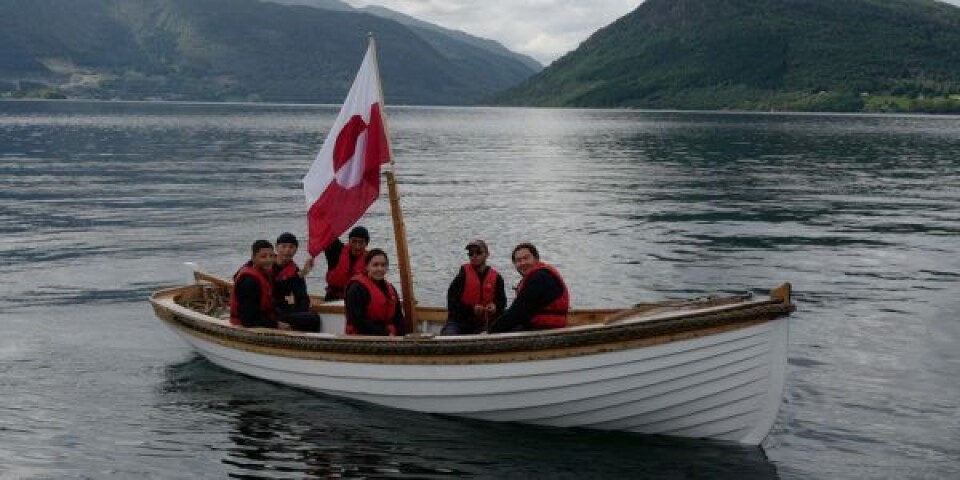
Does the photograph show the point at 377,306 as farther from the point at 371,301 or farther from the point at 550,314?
the point at 550,314

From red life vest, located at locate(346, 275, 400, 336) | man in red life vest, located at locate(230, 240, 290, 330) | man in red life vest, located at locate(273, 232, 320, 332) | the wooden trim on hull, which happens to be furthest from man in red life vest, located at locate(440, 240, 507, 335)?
man in red life vest, located at locate(230, 240, 290, 330)

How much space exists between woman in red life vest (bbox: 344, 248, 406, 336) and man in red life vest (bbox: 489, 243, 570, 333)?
1.91 metres

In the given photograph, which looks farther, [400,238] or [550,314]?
[400,238]

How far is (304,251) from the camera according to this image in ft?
105

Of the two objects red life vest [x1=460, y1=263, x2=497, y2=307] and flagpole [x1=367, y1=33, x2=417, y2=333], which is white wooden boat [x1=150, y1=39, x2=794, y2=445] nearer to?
flagpole [x1=367, y1=33, x2=417, y2=333]

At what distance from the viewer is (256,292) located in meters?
16.8

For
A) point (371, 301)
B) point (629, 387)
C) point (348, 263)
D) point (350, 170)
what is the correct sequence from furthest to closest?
point (348, 263) → point (350, 170) → point (371, 301) → point (629, 387)

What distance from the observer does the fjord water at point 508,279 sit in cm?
1377

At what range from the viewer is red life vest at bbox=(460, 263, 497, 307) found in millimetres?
15719

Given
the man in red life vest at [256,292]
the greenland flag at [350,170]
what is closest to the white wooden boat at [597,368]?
the greenland flag at [350,170]

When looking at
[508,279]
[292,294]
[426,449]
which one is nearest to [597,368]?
[426,449]

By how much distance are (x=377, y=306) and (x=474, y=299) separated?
154 cm

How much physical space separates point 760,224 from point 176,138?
77827 mm

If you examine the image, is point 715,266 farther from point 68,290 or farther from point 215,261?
point 68,290
